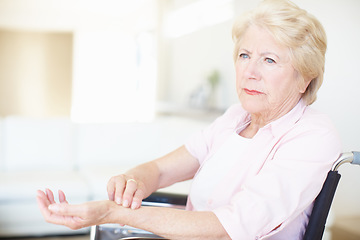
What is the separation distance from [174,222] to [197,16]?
430 cm

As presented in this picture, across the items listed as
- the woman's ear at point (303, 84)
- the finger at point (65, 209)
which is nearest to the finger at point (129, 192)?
the finger at point (65, 209)

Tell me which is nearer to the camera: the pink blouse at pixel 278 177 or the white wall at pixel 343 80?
the pink blouse at pixel 278 177

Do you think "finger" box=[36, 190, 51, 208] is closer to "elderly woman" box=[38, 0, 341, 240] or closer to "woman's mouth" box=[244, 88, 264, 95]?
"elderly woman" box=[38, 0, 341, 240]

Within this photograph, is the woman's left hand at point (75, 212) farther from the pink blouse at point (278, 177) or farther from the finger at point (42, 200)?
the pink blouse at point (278, 177)

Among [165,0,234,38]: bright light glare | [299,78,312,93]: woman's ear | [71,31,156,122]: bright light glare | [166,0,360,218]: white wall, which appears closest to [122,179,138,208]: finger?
[299,78,312,93]: woman's ear

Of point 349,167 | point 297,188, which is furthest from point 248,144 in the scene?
point 349,167

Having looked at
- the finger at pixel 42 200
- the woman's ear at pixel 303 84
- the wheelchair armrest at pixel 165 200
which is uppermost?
the woman's ear at pixel 303 84

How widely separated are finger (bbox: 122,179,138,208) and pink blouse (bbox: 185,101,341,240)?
0.21 metres

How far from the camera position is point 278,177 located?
1.05 metres

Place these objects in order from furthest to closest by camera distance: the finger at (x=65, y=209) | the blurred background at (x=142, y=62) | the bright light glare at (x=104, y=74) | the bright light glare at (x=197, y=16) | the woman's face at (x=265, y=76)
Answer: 1. the bright light glare at (x=104, y=74)
2. the bright light glare at (x=197, y=16)
3. the blurred background at (x=142, y=62)
4. the woman's face at (x=265, y=76)
5. the finger at (x=65, y=209)

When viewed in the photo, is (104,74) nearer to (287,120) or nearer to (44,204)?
(287,120)

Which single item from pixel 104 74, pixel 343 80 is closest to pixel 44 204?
pixel 343 80

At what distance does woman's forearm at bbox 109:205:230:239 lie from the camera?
1.04 metres

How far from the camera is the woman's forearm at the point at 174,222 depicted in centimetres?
104
